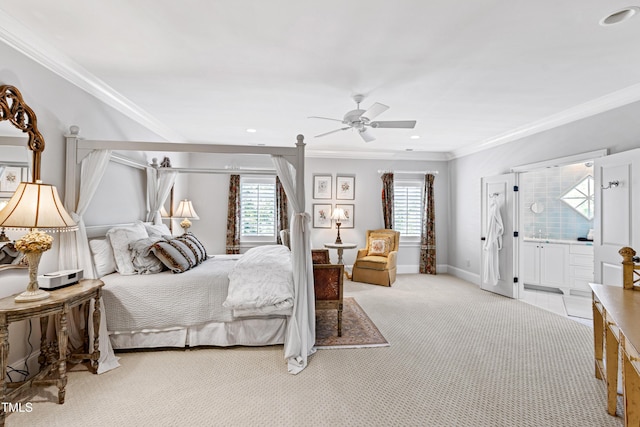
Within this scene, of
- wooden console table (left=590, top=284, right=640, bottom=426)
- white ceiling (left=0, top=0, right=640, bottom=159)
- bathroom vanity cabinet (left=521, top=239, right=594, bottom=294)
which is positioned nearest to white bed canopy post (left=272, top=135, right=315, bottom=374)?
white ceiling (left=0, top=0, right=640, bottom=159)

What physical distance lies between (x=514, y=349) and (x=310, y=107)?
11.5 feet

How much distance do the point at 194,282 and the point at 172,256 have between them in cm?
40

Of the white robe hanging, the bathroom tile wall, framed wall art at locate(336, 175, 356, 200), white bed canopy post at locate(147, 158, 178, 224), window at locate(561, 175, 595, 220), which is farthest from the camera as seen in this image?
framed wall art at locate(336, 175, 356, 200)

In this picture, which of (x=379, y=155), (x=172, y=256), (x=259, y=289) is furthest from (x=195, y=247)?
(x=379, y=155)

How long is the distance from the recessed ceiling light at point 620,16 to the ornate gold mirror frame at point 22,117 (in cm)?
418

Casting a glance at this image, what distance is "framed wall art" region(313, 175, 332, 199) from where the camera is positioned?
6828 mm

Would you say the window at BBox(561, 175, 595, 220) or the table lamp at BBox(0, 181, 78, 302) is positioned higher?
the window at BBox(561, 175, 595, 220)

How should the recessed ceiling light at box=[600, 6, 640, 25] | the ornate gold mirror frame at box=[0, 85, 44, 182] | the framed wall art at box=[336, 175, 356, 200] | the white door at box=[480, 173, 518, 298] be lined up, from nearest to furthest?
the recessed ceiling light at box=[600, 6, 640, 25]
the ornate gold mirror frame at box=[0, 85, 44, 182]
the white door at box=[480, 173, 518, 298]
the framed wall art at box=[336, 175, 356, 200]

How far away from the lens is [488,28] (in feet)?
7.45

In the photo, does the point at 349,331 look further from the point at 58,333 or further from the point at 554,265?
the point at 554,265

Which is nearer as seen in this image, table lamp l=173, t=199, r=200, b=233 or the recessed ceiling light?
the recessed ceiling light

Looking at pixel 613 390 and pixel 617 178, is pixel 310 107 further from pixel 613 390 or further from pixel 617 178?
pixel 613 390

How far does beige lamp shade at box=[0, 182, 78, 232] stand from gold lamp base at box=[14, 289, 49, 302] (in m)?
0.44

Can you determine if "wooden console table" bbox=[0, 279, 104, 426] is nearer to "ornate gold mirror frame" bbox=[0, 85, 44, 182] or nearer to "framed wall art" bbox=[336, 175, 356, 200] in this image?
"ornate gold mirror frame" bbox=[0, 85, 44, 182]
